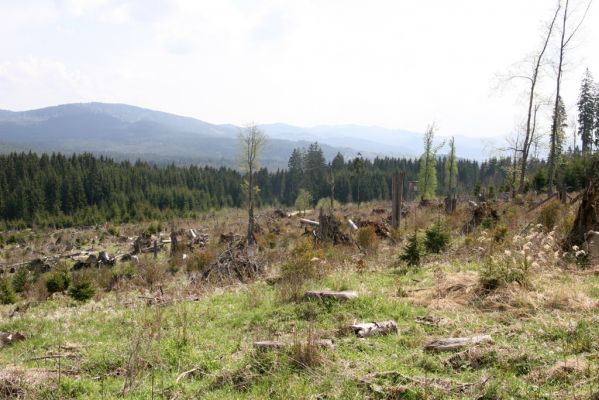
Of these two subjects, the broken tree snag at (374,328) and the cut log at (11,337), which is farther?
the cut log at (11,337)

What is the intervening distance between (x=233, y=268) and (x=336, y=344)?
7.74 m

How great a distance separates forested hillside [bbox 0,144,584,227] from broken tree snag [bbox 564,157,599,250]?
32.7m

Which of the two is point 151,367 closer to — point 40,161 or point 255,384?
point 255,384

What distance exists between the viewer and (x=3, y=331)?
27.8 ft

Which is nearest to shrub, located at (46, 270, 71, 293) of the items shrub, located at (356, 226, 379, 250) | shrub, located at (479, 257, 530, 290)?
shrub, located at (356, 226, 379, 250)

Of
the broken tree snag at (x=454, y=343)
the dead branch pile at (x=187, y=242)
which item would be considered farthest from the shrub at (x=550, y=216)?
the dead branch pile at (x=187, y=242)

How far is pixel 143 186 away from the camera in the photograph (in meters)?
83.3

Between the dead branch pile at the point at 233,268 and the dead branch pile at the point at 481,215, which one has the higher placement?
the dead branch pile at the point at 481,215

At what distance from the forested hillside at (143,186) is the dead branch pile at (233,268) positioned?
33.4 m

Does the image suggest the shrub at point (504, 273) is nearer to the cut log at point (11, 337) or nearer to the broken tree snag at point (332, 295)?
the broken tree snag at point (332, 295)

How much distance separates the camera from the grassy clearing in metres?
4.34

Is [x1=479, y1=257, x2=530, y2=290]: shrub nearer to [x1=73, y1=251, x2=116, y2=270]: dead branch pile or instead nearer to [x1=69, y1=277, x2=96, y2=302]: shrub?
[x1=69, y1=277, x2=96, y2=302]: shrub

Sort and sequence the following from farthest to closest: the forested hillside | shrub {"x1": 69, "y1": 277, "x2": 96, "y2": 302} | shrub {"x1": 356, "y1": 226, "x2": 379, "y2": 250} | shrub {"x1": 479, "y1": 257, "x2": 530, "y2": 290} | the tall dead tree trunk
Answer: the forested hillside
the tall dead tree trunk
shrub {"x1": 356, "y1": 226, "x2": 379, "y2": 250}
shrub {"x1": 69, "y1": 277, "x2": 96, "y2": 302}
shrub {"x1": 479, "y1": 257, "x2": 530, "y2": 290}

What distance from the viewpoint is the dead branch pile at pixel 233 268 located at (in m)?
12.6
